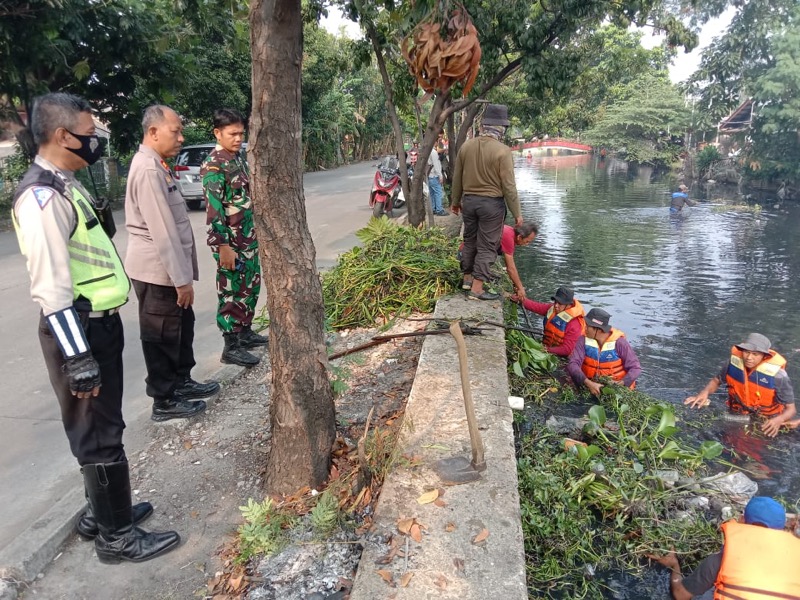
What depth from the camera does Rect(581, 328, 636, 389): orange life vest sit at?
17.8 feet

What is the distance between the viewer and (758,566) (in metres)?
2.55

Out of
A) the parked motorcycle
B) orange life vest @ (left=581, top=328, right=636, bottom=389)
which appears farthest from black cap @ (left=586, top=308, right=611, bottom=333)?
the parked motorcycle

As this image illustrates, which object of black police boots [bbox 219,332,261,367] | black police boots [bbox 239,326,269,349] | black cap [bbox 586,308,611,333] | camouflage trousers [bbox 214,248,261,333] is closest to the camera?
camouflage trousers [bbox 214,248,261,333]

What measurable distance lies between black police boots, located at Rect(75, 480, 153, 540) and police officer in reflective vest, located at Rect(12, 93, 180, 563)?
0.28 feet

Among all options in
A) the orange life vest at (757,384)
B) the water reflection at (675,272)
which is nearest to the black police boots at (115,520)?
the orange life vest at (757,384)

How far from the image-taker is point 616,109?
38.4 meters

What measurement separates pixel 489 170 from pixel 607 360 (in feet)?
6.91

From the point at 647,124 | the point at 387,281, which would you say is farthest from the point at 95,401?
the point at 647,124

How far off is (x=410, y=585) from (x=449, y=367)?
6.58 feet

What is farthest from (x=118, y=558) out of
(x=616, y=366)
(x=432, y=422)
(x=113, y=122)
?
(x=113, y=122)

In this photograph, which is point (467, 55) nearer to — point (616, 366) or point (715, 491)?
point (715, 491)

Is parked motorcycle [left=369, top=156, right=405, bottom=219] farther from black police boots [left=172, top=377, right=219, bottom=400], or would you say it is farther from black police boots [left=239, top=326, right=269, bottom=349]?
black police boots [left=172, top=377, right=219, bottom=400]

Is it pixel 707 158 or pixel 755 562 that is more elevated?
pixel 707 158

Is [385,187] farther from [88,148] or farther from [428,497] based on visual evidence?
[428,497]
